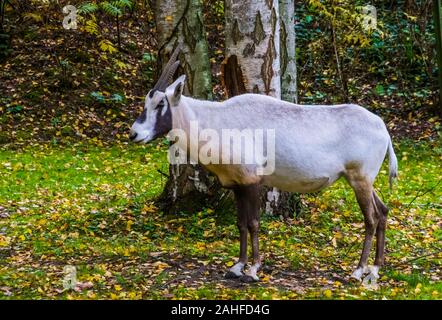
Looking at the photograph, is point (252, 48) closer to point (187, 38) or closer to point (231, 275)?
point (187, 38)

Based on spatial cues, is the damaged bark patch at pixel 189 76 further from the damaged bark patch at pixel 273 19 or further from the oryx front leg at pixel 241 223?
the oryx front leg at pixel 241 223

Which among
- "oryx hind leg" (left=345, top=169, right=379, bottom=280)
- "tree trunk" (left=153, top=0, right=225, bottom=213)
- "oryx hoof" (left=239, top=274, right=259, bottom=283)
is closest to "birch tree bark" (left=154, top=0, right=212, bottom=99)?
"tree trunk" (left=153, top=0, right=225, bottom=213)

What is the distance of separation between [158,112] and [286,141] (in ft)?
4.28

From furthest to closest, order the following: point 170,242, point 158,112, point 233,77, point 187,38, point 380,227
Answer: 1. point 187,38
2. point 233,77
3. point 170,242
4. point 380,227
5. point 158,112

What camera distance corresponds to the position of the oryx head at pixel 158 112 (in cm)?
699

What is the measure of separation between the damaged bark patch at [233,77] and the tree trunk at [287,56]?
1927mm

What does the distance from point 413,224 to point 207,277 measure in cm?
434

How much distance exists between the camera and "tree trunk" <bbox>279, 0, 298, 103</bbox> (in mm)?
11109

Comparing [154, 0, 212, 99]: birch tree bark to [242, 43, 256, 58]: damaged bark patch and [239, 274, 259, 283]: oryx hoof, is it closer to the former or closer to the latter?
[242, 43, 256, 58]: damaged bark patch

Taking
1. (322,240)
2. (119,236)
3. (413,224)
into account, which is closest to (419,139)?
(413,224)

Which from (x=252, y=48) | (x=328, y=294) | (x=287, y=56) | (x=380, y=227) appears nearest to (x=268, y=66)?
(x=252, y=48)

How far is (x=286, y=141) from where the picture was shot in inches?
287

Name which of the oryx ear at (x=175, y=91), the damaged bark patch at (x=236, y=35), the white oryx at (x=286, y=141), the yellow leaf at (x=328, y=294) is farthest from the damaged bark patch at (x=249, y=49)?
the yellow leaf at (x=328, y=294)

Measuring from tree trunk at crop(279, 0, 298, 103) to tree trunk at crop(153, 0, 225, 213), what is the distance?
1.67 m
